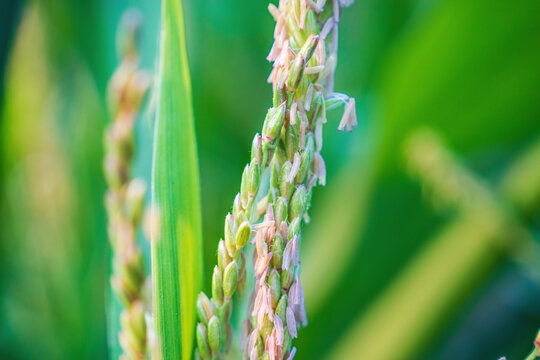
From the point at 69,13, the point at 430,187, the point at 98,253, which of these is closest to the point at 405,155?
the point at 430,187

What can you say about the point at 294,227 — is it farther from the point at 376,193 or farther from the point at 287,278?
the point at 376,193

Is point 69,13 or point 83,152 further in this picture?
point 69,13

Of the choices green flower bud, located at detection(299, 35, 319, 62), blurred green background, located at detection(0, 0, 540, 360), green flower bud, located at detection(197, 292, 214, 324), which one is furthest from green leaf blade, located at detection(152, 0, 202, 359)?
blurred green background, located at detection(0, 0, 540, 360)

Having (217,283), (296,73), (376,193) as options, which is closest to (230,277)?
(217,283)

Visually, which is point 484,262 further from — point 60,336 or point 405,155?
point 60,336

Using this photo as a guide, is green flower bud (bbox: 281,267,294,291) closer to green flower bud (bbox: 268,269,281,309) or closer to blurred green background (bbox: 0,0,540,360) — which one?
green flower bud (bbox: 268,269,281,309)

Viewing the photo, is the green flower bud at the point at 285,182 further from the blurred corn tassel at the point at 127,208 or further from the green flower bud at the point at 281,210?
the blurred corn tassel at the point at 127,208

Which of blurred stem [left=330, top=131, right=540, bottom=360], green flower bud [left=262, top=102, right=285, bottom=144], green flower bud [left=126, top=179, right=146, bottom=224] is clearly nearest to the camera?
green flower bud [left=262, top=102, right=285, bottom=144]
